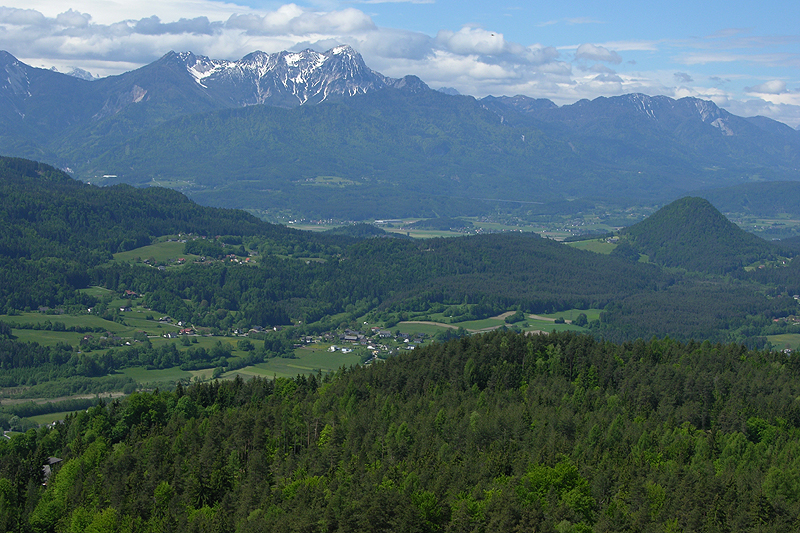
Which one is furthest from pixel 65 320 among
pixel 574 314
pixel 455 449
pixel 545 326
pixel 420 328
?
pixel 455 449

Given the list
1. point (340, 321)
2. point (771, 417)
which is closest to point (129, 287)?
point (340, 321)

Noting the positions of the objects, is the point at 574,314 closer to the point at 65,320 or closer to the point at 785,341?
the point at 785,341

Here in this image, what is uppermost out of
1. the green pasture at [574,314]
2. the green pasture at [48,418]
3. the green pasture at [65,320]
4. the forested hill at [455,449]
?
the forested hill at [455,449]

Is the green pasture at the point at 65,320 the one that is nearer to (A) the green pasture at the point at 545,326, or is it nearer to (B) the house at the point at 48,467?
(A) the green pasture at the point at 545,326

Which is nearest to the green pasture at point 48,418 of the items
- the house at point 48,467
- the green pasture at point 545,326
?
the house at point 48,467

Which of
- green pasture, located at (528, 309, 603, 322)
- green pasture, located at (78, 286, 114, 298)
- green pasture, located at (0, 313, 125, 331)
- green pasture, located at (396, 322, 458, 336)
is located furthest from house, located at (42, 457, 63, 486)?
green pasture, located at (528, 309, 603, 322)

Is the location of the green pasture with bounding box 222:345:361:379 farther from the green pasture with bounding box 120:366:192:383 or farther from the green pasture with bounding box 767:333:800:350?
the green pasture with bounding box 767:333:800:350
